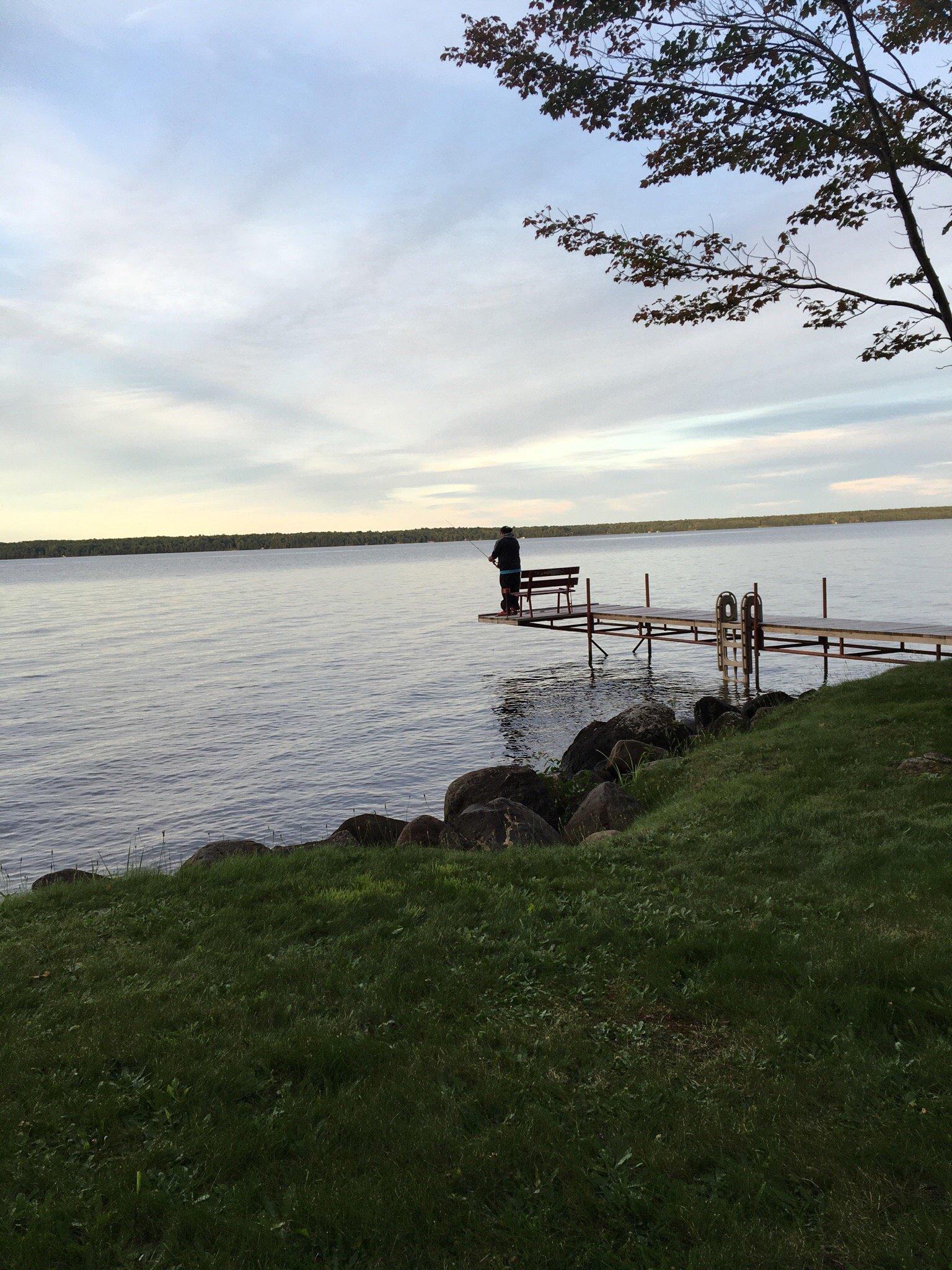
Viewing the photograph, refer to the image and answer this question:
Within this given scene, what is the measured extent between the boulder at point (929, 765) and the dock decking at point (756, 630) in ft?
26.3

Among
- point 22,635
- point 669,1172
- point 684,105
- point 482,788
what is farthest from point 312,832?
point 22,635

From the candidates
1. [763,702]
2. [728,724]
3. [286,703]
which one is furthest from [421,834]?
[286,703]

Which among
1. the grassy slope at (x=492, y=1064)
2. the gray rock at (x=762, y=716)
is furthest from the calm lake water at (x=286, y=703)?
the grassy slope at (x=492, y=1064)

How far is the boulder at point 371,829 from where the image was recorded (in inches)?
399

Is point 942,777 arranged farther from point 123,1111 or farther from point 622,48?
point 622,48

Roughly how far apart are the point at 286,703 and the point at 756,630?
541 inches

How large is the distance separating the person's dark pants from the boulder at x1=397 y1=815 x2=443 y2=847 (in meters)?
17.3

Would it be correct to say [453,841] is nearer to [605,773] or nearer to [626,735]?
[605,773]

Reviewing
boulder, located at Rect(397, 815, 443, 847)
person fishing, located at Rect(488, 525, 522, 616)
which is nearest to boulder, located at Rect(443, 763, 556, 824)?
boulder, located at Rect(397, 815, 443, 847)

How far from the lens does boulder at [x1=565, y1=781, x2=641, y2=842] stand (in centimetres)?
1026

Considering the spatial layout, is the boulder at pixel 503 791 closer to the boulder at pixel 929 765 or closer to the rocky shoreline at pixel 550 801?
the rocky shoreline at pixel 550 801

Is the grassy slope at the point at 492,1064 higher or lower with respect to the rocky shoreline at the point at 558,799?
higher

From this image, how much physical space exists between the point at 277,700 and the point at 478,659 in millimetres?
9543

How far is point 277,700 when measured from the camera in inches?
1017
